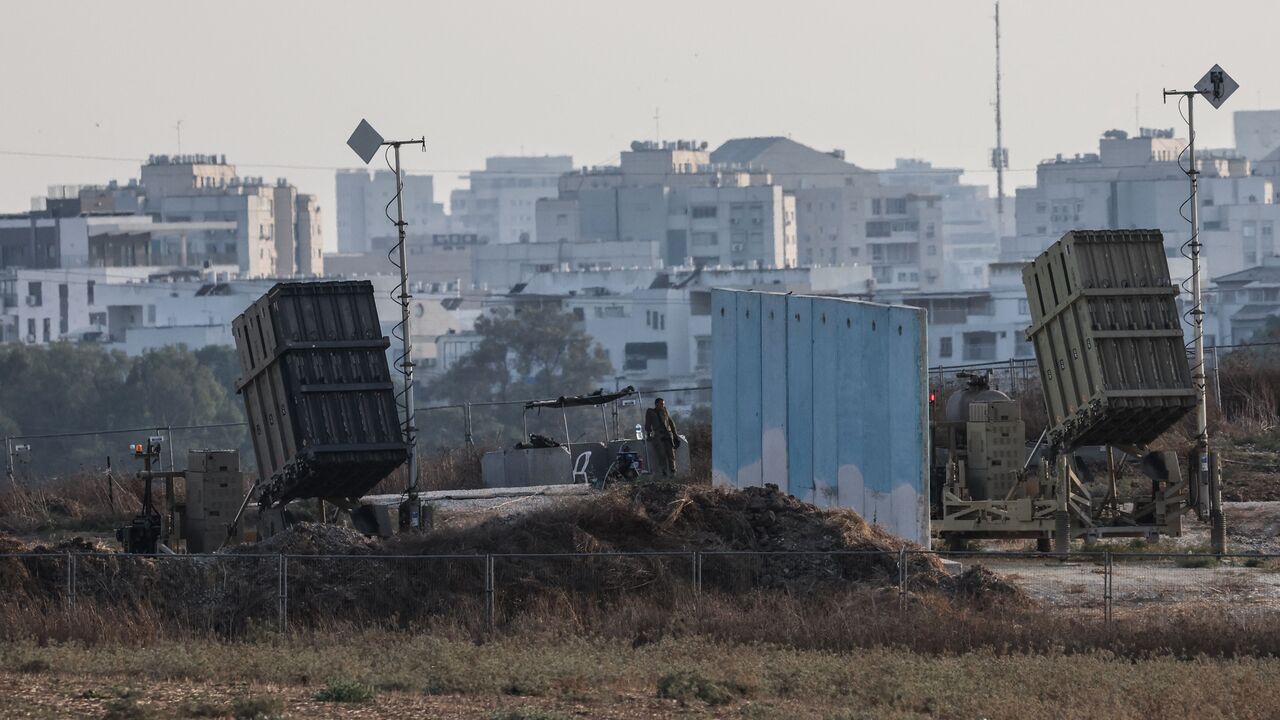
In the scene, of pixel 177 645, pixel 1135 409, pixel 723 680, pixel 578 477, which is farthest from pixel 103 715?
pixel 578 477

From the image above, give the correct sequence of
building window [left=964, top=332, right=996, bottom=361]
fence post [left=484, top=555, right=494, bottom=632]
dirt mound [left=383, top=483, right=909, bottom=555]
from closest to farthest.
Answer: fence post [left=484, top=555, right=494, bottom=632] → dirt mound [left=383, top=483, right=909, bottom=555] → building window [left=964, top=332, right=996, bottom=361]

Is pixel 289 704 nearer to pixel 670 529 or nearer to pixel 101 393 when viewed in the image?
pixel 670 529

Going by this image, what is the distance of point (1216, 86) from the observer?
26516mm

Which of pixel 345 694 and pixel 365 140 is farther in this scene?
pixel 365 140

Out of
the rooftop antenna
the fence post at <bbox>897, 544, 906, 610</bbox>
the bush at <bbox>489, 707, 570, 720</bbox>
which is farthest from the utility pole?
the bush at <bbox>489, 707, 570, 720</bbox>

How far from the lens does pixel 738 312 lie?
100 feet

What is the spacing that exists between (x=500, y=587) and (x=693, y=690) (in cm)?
462

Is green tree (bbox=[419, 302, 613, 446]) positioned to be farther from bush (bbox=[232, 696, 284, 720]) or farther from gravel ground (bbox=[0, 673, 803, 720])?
bush (bbox=[232, 696, 284, 720])

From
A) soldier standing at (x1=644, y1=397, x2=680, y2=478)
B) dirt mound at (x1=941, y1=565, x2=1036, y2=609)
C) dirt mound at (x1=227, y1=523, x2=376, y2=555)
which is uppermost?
soldier standing at (x1=644, y1=397, x2=680, y2=478)

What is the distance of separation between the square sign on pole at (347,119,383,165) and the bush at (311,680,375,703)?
1057 centimetres

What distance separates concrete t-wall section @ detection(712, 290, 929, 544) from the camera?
24953mm

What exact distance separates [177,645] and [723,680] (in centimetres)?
507

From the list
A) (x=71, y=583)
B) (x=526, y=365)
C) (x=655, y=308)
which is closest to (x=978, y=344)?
(x=655, y=308)

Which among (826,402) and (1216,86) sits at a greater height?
(1216,86)
